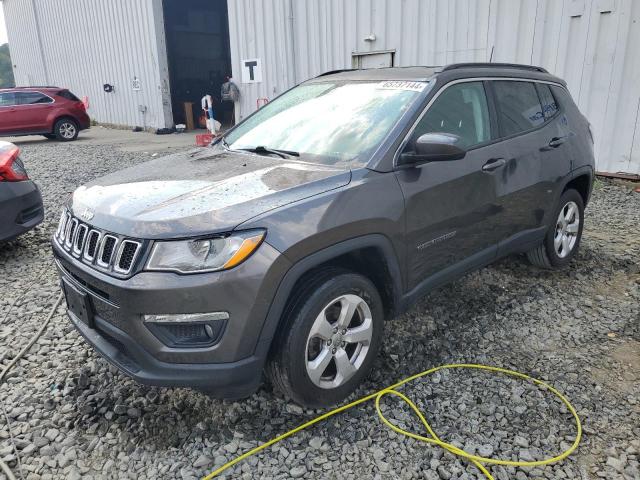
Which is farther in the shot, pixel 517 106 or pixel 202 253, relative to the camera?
pixel 517 106

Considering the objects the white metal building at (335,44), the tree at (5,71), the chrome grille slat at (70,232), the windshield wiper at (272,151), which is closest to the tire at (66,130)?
the white metal building at (335,44)

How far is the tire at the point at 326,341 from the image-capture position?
93.3 inches

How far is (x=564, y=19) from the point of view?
23.3 ft

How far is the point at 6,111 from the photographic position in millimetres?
14203

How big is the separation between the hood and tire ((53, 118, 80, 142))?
13846 millimetres

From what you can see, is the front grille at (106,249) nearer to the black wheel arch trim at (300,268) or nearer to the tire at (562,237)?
the black wheel arch trim at (300,268)

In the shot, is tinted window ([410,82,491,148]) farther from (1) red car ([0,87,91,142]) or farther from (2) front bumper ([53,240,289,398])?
(1) red car ([0,87,91,142])

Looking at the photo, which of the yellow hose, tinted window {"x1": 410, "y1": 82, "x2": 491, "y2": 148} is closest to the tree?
tinted window {"x1": 410, "y1": 82, "x2": 491, "y2": 148}

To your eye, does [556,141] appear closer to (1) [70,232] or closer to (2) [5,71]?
(1) [70,232]

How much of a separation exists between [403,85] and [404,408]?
1.90 meters

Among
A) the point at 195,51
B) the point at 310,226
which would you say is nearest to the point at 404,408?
the point at 310,226

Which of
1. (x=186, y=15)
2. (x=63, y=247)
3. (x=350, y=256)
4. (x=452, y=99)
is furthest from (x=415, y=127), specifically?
(x=186, y=15)

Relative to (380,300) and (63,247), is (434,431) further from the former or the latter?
(63,247)

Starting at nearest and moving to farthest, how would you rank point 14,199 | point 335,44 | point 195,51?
point 14,199 → point 335,44 → point 195,51
